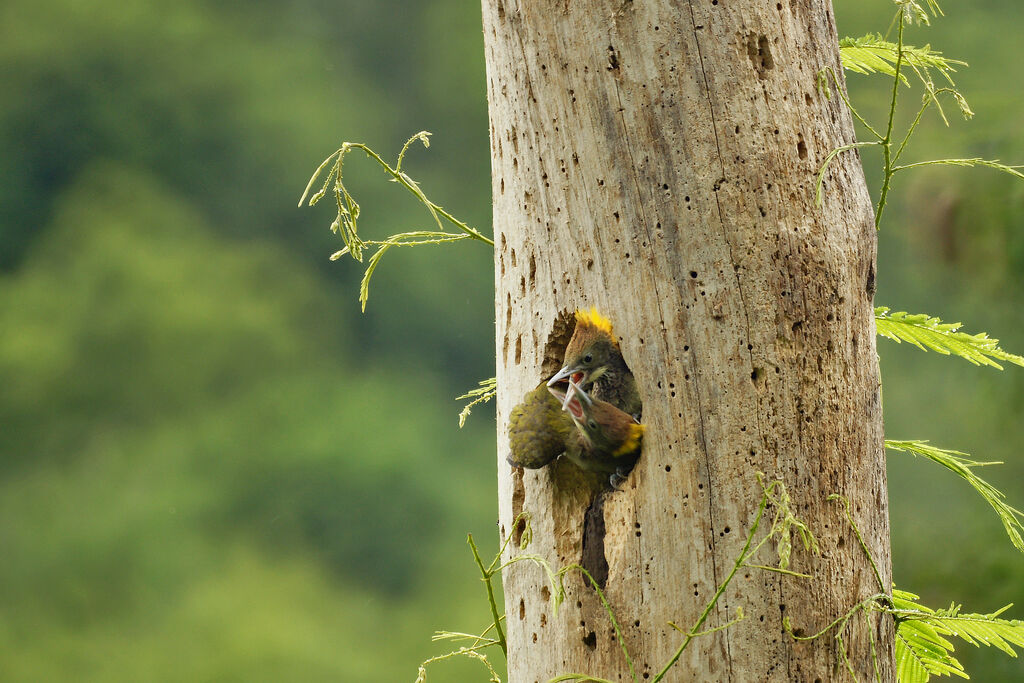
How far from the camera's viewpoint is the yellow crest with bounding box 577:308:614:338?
1.07 m

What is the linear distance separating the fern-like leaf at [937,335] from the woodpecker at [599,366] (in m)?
0.38

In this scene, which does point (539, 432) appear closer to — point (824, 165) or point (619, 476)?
point (619, 476)

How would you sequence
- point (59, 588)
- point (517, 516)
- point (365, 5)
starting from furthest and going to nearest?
1. point (365, 5)
2. point (59, 588)
3. point (517, 516)

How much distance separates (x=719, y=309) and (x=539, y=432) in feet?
0.89

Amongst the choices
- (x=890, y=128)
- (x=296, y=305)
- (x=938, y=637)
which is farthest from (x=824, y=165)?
(x=296, y=305)

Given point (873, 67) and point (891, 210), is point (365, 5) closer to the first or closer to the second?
point (891, 210)

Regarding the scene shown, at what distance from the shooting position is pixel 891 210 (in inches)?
173

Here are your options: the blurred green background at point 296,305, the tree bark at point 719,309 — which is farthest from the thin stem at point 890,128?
the blurred green background at point 296,305

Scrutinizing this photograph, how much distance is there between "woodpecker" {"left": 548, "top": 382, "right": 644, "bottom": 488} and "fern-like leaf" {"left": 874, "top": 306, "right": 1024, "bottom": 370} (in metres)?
0.42

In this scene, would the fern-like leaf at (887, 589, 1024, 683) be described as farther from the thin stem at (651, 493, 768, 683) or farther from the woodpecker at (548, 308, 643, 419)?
the woodpecker at (548, 308, 643, 419)

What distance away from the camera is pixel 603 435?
41.3 inches

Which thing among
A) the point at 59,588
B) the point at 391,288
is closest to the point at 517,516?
the point at 59,588

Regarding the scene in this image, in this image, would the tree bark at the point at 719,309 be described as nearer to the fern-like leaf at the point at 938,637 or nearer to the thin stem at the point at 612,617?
the thin stem at the point at 612,617

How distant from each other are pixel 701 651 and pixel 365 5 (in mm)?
4485
